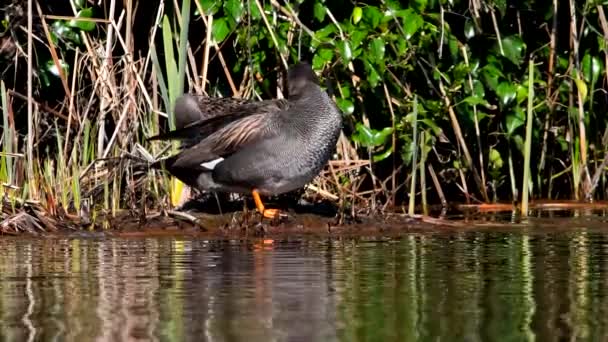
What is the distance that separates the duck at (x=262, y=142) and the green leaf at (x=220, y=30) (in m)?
0.67

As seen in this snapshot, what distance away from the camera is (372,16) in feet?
34.4

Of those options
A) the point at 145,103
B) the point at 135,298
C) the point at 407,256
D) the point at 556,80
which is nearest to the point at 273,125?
the point at 145,103

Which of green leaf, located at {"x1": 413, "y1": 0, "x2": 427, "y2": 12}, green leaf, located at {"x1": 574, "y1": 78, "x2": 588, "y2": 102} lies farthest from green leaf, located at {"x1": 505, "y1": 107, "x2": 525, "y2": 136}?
green leaf, located at {"x1": 413, "y1": 0, "x2": 427, "y2": 12}

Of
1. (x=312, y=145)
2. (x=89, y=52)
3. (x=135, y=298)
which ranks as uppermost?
(x=89, y=52)

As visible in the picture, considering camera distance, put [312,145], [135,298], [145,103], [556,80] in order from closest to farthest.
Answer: [135,298] → [312,145] → [145,103] → [556,80]

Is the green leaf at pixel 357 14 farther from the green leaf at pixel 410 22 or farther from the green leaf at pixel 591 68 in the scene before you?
the green leaf at pixel 591 68

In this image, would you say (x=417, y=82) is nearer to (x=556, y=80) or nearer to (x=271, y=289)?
(x=556, y=80)

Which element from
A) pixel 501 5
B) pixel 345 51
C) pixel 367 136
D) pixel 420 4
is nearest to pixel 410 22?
pixel 420 4

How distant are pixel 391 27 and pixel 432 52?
508 millimetres

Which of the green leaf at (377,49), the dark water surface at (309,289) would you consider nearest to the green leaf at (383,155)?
the green leaf at (377,49)

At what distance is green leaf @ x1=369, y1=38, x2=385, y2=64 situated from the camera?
408 inches

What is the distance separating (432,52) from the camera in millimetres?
11086

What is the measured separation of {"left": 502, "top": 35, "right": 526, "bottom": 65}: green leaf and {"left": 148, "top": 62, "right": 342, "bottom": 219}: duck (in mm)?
1779

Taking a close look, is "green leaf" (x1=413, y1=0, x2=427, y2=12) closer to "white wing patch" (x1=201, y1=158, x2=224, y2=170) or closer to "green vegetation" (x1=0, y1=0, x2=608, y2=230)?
"green vegetation" (x1=0, y1=0, x2=608, y2=230)
